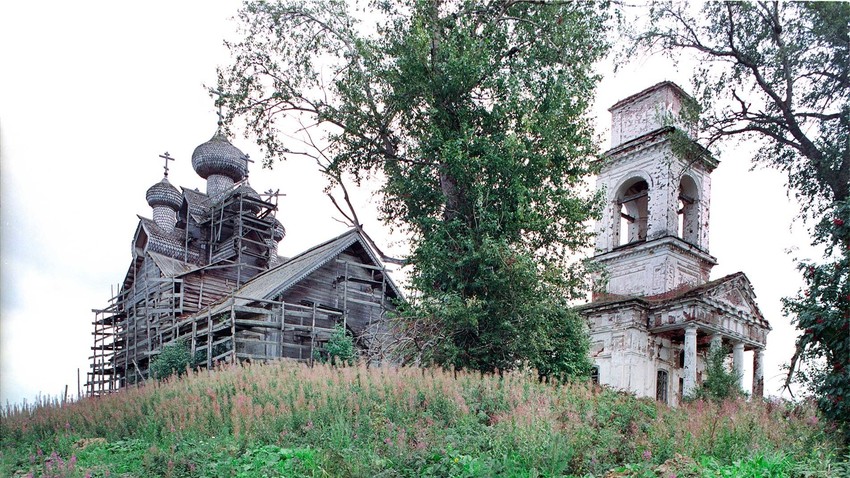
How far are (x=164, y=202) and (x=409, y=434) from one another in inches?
1189

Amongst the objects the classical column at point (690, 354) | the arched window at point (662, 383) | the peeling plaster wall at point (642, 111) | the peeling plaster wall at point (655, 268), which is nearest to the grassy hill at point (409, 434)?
the classical column at point (690, 354)

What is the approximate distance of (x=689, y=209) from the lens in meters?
27.0

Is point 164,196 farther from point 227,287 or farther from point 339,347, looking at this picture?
point 339,347

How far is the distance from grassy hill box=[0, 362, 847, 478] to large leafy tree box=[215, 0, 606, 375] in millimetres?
3583

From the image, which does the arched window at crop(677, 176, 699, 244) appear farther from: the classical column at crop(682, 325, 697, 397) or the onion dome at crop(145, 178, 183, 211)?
the onion dome at crop(145, 178, 183, 211)

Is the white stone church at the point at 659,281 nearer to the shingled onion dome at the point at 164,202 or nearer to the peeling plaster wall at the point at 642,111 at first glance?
the peeling plaster wall at the point at 642,111

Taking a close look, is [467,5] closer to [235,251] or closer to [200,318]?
[200,318]

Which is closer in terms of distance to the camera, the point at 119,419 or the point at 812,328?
the point at 812,328

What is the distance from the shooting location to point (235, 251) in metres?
30.6

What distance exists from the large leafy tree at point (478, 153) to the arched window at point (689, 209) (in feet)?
35.6

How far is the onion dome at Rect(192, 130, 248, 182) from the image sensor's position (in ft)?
116

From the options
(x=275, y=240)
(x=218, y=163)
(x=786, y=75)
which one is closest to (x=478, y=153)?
(x=786, y=75)

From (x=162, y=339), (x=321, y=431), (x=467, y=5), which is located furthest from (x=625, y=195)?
(x=321, y=431)

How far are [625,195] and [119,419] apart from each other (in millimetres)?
21621
